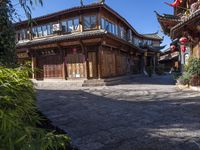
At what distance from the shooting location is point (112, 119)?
596 cm

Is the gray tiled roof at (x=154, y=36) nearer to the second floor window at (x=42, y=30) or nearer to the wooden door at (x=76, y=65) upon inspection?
the second floor window at (x=42, y=30)

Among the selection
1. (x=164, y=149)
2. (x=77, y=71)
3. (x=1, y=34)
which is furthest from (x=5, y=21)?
(x=77, y=71)

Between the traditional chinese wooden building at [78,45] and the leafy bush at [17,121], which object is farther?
the traditional chinese wooden building at [78,45]

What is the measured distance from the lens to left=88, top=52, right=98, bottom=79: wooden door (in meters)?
17.6

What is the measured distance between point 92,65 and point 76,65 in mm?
1493

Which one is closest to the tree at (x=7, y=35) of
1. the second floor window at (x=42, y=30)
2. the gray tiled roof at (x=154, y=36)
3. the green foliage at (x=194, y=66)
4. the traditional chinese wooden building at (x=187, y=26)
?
the traditional chinese wooden building at (x=187, y=26)

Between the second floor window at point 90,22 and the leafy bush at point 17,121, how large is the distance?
16382 millimetres

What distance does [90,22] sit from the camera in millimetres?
18203

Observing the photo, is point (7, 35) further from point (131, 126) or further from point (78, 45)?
→ point (78, 45)

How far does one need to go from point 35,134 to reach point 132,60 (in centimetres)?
2502

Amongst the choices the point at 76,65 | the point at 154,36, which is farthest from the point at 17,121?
the point at 154,36

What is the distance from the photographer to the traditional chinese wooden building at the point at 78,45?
17.3 m

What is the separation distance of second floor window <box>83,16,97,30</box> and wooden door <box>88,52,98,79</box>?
2.25m

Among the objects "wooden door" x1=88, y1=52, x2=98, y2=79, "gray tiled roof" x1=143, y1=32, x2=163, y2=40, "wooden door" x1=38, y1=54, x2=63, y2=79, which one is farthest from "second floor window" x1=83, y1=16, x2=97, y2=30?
"gray tiled roof" x1=143, y1=32, x2=163, y2=40
